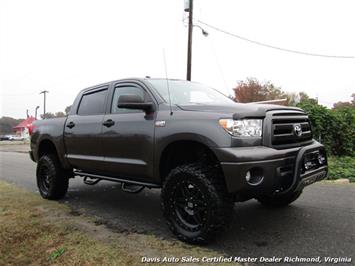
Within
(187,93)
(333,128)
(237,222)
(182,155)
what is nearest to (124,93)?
(187,93)

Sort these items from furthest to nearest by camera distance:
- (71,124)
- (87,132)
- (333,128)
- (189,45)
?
(189,45)
(333,128)
(71,124)
(87,132)

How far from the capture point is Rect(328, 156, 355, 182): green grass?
7.55m

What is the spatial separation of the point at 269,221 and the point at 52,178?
12.1 ft

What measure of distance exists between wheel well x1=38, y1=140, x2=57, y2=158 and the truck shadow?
3.00 ft

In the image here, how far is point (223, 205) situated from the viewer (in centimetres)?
347

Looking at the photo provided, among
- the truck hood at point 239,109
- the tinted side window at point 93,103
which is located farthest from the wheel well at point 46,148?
the truck hood at point 239,109

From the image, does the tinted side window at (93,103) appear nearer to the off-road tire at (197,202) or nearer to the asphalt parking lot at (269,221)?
the asphalt parking lot at (269,221)

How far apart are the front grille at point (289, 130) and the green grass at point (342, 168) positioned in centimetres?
386

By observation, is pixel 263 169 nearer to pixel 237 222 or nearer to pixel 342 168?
pixel 237 222

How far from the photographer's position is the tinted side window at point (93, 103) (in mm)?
5300

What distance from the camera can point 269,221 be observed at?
175 inches

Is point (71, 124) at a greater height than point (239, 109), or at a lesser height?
lesser

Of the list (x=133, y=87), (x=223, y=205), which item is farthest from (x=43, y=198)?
(x=223, y=205)

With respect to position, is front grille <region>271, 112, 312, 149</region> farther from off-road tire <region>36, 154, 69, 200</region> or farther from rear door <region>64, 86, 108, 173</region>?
off-road tire <region>36, 154, 69, 200</region>
